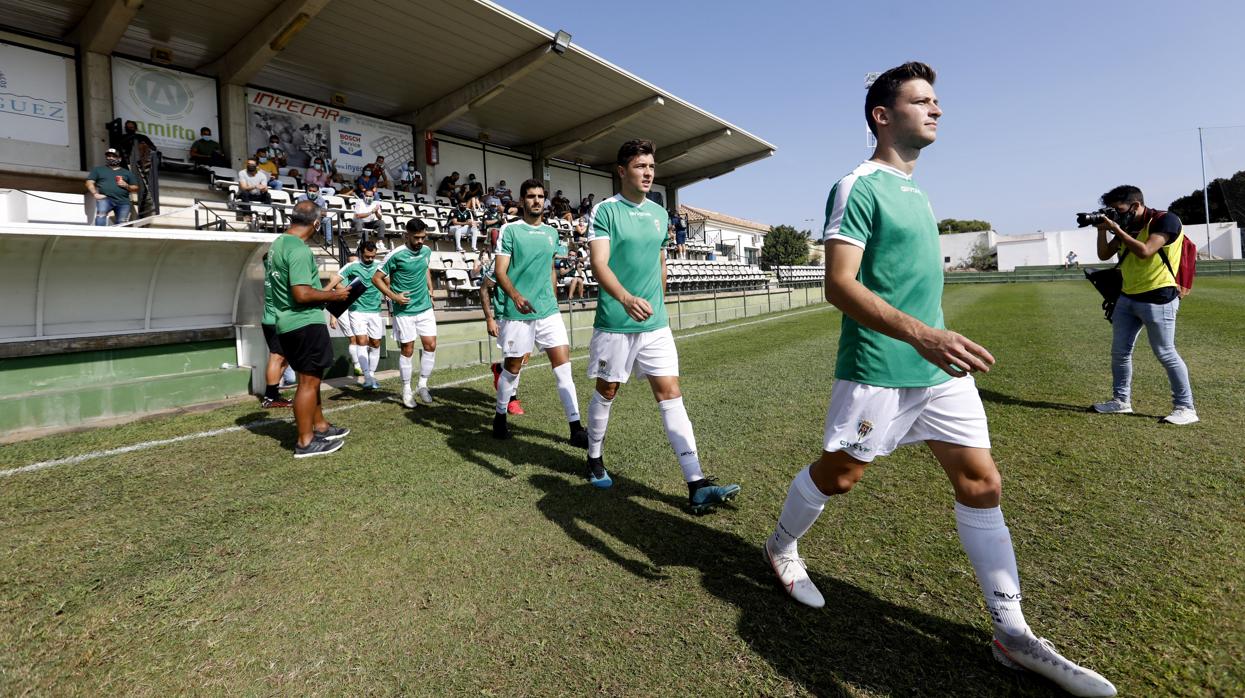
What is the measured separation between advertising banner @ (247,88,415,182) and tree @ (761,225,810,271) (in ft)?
167

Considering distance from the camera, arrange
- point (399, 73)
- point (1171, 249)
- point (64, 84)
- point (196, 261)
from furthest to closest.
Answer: point (399, 73), point (64, 84), point (196, 261), point (1171, 249)

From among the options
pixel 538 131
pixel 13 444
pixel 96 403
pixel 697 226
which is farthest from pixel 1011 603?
pixel 697 226

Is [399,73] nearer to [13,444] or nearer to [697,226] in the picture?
[13,444]

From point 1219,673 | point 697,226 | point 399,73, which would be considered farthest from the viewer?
point 697,226

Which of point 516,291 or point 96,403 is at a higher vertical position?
point 516,291

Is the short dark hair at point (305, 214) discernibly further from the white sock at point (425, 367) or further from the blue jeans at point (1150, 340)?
the blue jeans at point (1150, 340)

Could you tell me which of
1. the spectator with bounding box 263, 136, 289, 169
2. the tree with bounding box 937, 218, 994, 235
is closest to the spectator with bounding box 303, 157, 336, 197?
the spectator with bounding box 263, 136, 289, 169

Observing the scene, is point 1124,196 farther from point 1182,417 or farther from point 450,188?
point 450,188

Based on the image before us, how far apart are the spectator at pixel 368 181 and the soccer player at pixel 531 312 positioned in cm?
1323

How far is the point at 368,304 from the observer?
24.7 feet

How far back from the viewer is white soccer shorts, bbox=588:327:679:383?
3391 mm

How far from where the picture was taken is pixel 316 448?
4488 mm

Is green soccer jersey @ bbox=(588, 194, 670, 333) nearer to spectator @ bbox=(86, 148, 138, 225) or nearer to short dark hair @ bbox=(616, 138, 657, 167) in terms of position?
short dark hair @ bbox=(616, 138, 657, 167)

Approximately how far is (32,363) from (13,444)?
4.33 ft
